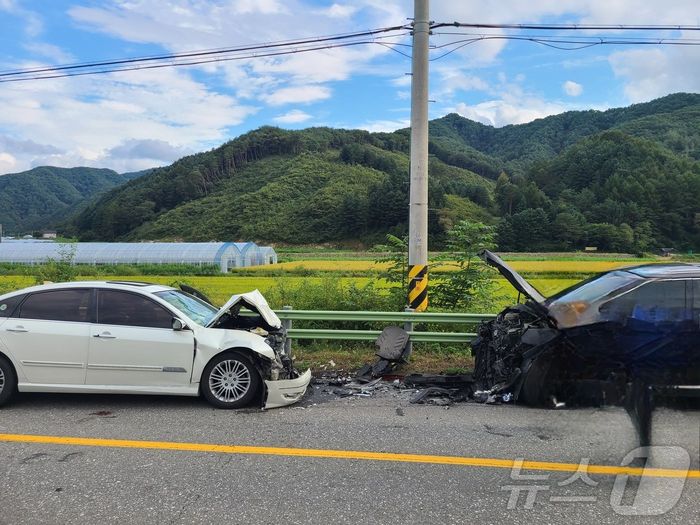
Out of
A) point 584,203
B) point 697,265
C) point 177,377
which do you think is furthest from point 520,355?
point 584,203

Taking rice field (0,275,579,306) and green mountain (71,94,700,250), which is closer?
rice field (0,275,579,306)

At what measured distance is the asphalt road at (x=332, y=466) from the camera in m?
3.49

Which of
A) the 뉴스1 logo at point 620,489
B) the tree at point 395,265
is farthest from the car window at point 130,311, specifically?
the tree at point 395,265

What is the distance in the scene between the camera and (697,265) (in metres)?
5.90

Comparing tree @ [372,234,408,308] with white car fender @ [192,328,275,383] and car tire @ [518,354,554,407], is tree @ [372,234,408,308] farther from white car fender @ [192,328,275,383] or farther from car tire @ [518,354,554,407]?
car tire @ [518,354,554,407]

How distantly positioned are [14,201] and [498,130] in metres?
140

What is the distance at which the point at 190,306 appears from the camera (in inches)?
269

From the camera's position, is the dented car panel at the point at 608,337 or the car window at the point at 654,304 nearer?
the dented car panel at the point at 608,337

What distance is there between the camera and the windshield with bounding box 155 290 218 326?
648 centimetres

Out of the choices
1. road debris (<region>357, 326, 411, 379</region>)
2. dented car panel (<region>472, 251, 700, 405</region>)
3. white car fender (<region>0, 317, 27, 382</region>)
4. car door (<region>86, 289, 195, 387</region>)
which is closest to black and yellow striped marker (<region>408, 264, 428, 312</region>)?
road debris (<region>357, 326, 411, 379</region>)

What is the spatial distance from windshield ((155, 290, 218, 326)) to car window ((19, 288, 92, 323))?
0.86 meters

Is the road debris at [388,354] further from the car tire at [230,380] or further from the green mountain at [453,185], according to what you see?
the green mountain at [453,185]

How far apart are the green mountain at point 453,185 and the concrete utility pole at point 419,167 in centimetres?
1626

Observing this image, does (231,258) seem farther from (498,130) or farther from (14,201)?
(14,201)
